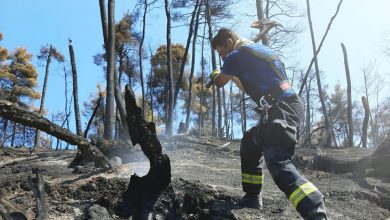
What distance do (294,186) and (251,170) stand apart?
983 millimetres

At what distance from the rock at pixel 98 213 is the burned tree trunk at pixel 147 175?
0.62ft

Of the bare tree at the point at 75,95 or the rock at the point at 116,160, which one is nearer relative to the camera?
the rock at the point at 116,160

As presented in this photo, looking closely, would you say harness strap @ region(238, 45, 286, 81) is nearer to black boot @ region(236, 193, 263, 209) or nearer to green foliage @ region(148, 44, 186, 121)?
black boot @ region(236, 193, 263, 209)

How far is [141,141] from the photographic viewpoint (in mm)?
3439

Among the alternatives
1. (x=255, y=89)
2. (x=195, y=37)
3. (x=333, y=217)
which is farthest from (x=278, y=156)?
(x=195, y=37)

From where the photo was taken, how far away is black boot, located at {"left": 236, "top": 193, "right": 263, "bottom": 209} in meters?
3.83

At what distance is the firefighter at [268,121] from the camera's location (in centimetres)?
292

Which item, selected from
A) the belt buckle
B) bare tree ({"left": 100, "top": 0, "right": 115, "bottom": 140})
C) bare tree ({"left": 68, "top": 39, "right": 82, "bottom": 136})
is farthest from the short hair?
bare tree ({"left": 68, "top": 39, "right": 82, "bottom": 136})

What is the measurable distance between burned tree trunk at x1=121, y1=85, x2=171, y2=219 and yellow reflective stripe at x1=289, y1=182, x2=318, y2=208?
1.07m

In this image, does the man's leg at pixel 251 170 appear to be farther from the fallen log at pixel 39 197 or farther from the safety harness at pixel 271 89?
the fallen log at pixel 39 197

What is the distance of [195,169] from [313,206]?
334 cm

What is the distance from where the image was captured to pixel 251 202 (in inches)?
151

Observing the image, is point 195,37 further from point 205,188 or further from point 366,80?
point 205,188

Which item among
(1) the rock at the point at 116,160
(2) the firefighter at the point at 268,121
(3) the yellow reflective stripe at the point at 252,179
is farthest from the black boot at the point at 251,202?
(1) the rock at the point at 116,160
